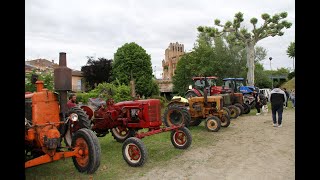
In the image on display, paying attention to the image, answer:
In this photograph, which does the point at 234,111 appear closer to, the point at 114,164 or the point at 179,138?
the point at 179,138

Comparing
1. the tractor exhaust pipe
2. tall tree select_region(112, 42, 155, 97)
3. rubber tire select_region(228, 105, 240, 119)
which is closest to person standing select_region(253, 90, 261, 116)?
rubber tire select_region(228, 105, 240, 119)

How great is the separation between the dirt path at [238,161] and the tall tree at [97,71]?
2489 cm

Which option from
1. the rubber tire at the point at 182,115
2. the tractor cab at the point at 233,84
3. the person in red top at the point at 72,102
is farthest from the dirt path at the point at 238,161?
the tractor cab at the point at 233,84

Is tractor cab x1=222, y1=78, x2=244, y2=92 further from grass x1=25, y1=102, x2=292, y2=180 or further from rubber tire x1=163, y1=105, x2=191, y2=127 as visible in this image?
grass x1=25, y1=102, x2=292, y2=180

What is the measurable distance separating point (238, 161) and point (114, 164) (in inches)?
95.3

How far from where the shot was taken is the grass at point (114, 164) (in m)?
5.24

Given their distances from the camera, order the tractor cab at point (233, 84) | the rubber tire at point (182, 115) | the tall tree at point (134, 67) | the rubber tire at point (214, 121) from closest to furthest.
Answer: the rubber tire at point (182, 115)
the rubber tire at point (214, 121)
the tractor cab at point (233, 84)
the tall tree at point (134, 67)

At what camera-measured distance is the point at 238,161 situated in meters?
5.95

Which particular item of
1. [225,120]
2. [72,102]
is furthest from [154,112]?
[225,120]

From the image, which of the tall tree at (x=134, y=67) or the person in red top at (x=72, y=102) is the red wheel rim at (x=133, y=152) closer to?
the person in red top at (x=72, y=102)
